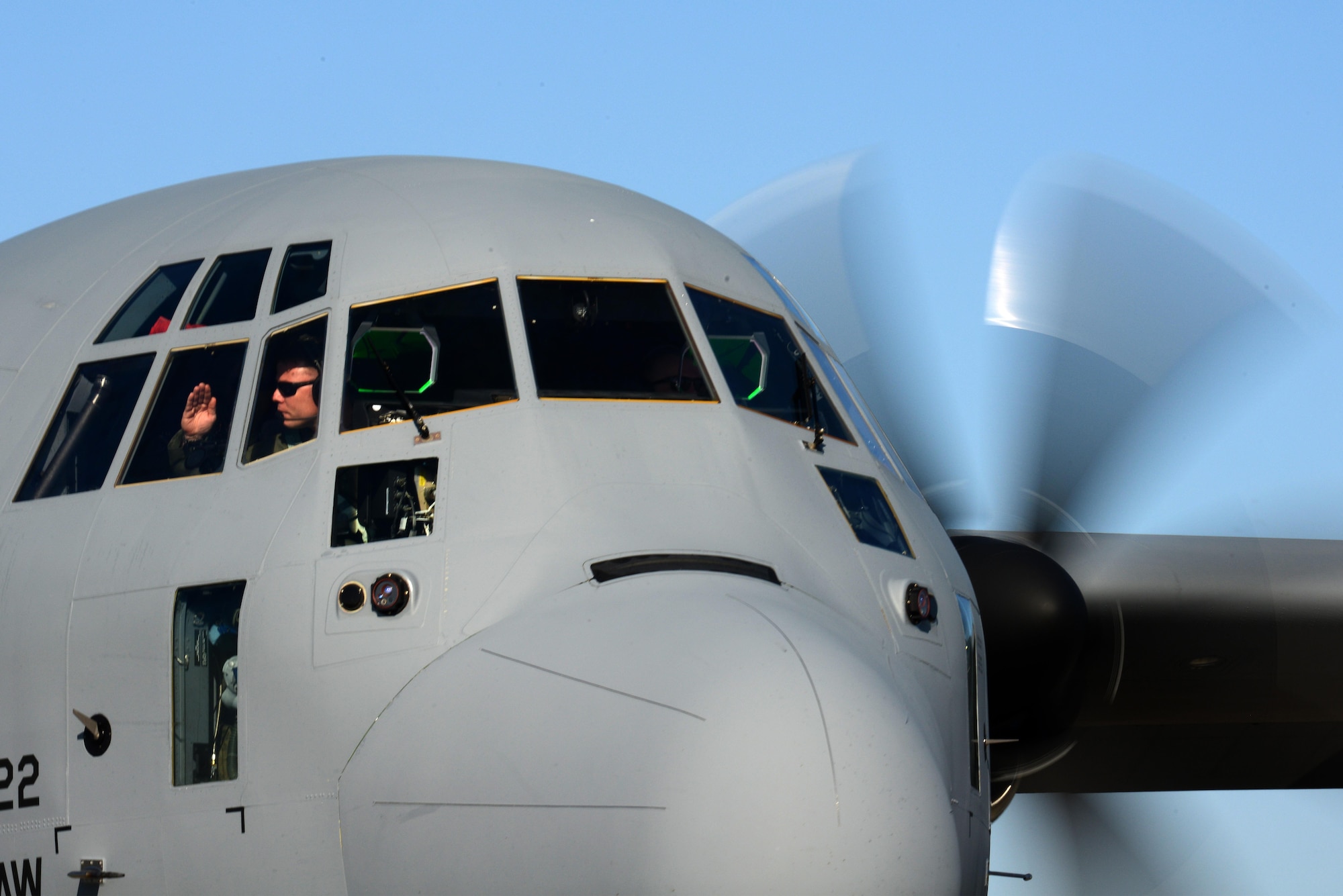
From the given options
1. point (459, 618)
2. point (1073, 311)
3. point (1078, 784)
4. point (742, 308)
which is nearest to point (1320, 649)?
point (1078, 784)

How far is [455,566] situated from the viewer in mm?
5340

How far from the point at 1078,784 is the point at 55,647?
9.74 metres

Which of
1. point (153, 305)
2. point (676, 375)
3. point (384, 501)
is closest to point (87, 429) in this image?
point (153, 305)

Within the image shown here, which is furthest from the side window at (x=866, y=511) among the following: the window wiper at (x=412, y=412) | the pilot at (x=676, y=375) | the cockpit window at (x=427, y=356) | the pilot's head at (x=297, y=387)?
the pilot's head at (x=297, y=387)

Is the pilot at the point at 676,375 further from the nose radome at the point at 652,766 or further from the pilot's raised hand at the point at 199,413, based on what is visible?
the pilot's raised hand at the point at 199,413

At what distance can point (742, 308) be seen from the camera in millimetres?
7105

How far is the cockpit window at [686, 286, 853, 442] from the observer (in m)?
6.54

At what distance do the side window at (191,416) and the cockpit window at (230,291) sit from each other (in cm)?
18

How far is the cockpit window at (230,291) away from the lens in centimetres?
646

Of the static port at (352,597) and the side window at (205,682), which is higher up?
the static port at (352,597)

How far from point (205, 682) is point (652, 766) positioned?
1.98 meters

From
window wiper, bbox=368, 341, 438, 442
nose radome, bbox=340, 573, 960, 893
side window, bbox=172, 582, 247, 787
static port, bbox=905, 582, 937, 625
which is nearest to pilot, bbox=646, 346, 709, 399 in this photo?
window wiper, bbox=368, 341, 438, 442

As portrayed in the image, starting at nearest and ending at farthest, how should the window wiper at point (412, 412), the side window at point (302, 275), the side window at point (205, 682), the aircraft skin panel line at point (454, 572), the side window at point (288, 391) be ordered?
the aircraft skin panel line at point (454, 572), the side window at point (205, 682), the window wiper at point (412, 412), the side window at point (288, 391), the side window at point (302, 275)

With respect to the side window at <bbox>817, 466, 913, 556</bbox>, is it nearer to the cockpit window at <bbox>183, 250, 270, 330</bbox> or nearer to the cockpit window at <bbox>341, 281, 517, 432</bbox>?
the cockpit window at <bbox>341, 281, 517, 432</bbox>
